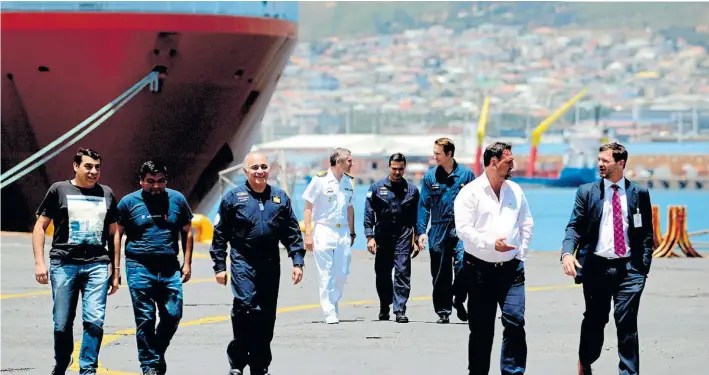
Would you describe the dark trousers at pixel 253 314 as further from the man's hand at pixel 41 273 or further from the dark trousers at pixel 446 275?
the dark trousers at pixel 446 275

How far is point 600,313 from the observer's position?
31.0 ft

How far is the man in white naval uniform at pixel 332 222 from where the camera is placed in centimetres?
1355

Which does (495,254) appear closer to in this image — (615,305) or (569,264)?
(569,264)

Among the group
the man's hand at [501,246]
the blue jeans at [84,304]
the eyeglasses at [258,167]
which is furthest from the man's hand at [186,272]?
the man's hand at [501,246]

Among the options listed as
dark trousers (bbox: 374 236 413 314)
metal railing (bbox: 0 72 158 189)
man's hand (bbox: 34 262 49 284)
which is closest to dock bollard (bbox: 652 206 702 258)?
metal railing (bbox: 0 72 158 189)

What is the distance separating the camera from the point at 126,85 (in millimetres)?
28203

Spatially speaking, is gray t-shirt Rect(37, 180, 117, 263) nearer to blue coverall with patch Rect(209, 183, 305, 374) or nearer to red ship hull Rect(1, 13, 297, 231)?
blue coverall with patch Rect(209, 183, 305, 374)

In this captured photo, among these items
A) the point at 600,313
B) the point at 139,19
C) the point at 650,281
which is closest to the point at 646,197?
the point at 600,313

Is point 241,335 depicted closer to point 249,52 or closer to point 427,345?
point 427,345

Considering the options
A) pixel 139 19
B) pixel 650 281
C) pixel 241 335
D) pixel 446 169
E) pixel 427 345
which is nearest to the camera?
pixel 241 335

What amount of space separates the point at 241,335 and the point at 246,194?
0.93m

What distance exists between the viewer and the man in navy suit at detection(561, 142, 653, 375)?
9266 mm

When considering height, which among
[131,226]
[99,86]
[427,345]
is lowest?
[427,345]

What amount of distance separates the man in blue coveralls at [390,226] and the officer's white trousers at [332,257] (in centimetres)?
27
